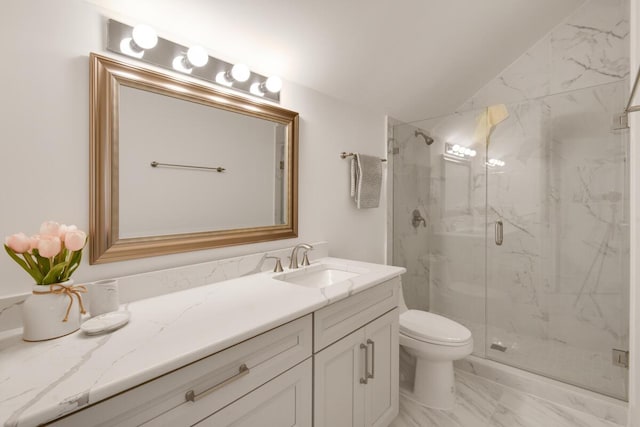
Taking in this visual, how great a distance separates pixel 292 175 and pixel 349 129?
2.27ft

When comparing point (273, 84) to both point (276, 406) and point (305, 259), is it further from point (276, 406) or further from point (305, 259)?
point (276, 406)

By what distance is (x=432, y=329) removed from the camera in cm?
196

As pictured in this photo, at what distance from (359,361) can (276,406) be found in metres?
0.51

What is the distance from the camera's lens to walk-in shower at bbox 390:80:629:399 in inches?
79.5

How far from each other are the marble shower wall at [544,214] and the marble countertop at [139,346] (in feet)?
5.48

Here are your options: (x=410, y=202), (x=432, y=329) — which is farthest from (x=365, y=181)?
(x=432, y=329)

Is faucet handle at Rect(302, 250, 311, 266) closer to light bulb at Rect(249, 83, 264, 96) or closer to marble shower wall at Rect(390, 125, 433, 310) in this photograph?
light bulb at Rect(249, 83, 264, 96)

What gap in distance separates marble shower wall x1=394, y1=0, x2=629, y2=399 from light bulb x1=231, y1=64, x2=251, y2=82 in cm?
155

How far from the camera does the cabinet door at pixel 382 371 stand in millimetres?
1461

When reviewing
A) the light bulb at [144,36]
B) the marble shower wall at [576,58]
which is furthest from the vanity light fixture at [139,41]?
the marble shower wall at [576,58]

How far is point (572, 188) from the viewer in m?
2.17

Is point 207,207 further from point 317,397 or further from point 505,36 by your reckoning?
point 505,36

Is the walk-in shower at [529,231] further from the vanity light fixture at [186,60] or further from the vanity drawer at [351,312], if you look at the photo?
the vanity light fixture at [186,60]

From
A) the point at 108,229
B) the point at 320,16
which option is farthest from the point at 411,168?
the point at 108,229
